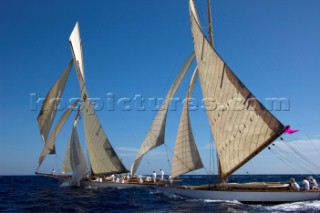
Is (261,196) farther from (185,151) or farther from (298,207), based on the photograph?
(185,151)

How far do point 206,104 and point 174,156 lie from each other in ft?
19.6

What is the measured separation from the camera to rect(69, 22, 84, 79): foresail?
43.3 m

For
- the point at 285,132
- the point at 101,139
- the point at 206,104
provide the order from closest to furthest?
the point at 285,132, the point at 206,104, the point at 101,139

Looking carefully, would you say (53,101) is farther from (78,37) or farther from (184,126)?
(184,126)

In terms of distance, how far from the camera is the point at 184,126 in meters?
31.8

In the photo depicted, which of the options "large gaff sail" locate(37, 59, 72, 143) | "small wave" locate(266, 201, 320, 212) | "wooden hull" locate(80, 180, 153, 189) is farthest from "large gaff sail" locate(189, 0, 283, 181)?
"large gaff sail" locate(37, 59, 72, 143)

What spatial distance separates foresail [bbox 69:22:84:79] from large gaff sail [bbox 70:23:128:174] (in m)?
0.56

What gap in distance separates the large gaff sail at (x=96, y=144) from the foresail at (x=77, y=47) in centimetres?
56

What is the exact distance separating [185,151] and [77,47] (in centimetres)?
2284

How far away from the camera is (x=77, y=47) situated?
4544cm

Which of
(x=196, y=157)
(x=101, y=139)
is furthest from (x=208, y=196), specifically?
(x=101, y=139)

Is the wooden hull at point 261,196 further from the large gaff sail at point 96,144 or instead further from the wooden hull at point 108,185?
the large gaff sail at point 96,144

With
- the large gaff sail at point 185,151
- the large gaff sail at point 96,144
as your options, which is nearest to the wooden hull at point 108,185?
the large gaff sail at point 96,144

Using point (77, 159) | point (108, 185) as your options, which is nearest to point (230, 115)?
point (108, 185)
